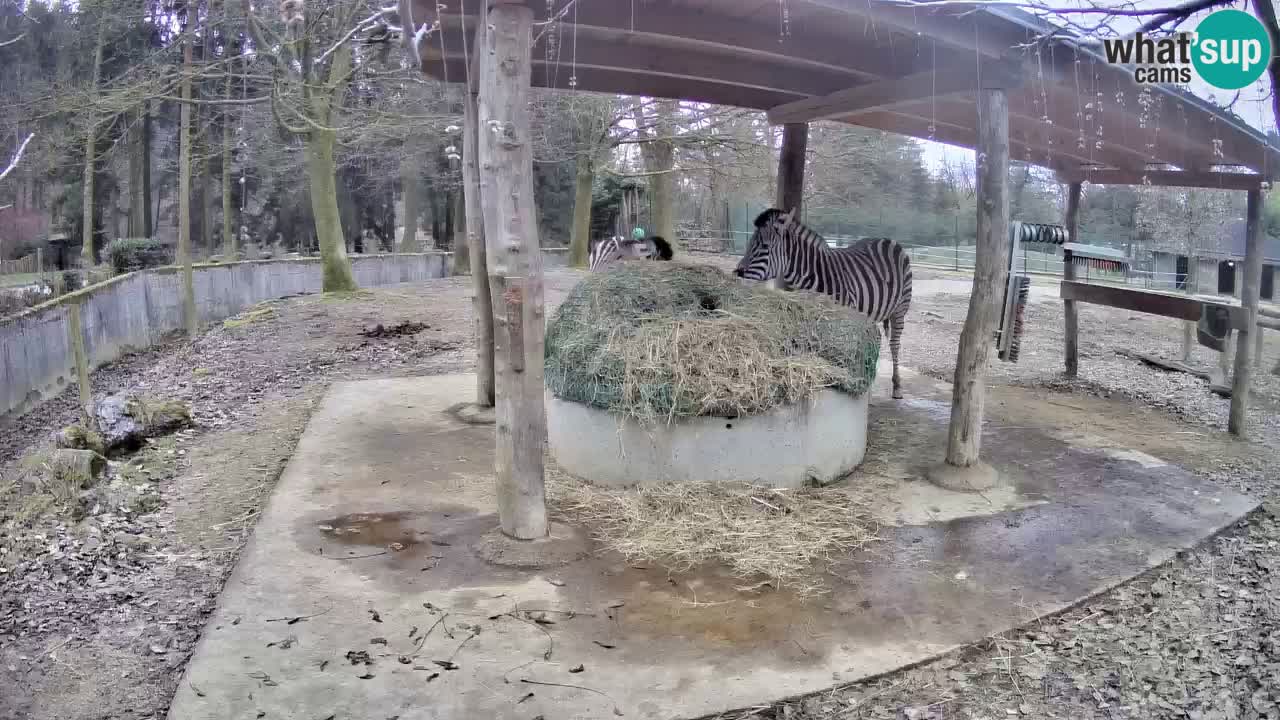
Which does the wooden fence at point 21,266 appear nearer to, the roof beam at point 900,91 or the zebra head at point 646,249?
the zebra head at point 646,249

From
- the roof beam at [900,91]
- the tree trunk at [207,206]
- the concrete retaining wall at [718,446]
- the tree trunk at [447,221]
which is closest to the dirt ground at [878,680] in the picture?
the concrete retaining wall at [718,446]

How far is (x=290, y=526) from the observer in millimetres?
4984

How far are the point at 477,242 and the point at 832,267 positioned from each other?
3.37 m

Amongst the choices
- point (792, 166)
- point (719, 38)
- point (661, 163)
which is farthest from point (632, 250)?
point (661, 163)

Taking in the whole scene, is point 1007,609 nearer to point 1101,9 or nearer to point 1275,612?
point 1275,612

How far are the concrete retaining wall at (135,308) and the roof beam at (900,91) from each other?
27.9 feet

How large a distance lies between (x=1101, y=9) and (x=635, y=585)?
10.6 feet

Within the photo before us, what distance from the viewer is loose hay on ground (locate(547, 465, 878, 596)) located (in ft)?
14.9

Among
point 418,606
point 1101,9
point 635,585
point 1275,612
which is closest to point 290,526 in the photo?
point 418,606

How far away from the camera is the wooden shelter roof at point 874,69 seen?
5316 mm

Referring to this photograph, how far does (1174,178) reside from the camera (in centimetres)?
862

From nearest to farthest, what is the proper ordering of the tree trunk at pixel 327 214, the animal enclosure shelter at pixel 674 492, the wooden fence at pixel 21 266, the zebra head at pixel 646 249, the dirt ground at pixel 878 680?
the dirt ground at pixel 878 680 < the animal enclosure shelter at pixel 674 492 < the zebra head at pixel 646 249 < the wooden fence at pixel 21 266 < the tree trunk at pixel 327 214

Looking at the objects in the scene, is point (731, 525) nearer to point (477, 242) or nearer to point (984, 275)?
point (984, 275)

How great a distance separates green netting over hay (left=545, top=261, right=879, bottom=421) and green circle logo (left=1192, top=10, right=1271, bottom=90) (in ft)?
8.59
